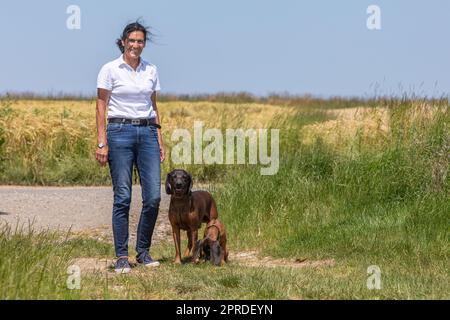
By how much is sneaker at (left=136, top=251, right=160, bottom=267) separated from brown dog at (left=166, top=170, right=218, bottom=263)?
0.87 feet

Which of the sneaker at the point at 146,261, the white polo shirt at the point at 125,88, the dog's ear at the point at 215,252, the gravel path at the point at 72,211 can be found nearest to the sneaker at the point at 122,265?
the sneaker at the point at 146,261

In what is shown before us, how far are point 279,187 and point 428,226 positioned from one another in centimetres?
263

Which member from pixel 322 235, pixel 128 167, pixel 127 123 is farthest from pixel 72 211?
pixel 127 123

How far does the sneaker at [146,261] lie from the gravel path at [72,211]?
2874mm

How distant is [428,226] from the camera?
1117 cm

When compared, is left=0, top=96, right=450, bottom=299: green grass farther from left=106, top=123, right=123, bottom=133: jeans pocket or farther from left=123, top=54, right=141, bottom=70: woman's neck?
left=123, top=54, right=141, bottom=70: woman's neck

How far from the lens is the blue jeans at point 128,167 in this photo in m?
9.16

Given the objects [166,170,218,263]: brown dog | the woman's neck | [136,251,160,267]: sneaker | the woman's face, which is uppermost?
the woman's face

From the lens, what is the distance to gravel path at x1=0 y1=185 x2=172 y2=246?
13.3 m

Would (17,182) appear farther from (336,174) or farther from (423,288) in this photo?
(423,288)

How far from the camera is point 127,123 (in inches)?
360

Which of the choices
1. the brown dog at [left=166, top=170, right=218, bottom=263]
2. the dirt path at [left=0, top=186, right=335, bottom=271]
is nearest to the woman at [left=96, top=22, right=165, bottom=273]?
the brown dog at [left=166, top=170, right=218, bottom=263]

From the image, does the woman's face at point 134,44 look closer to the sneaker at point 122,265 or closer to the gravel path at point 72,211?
the sneaker at point 122,265

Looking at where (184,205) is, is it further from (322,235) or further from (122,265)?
(322,235)
